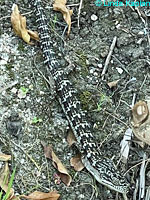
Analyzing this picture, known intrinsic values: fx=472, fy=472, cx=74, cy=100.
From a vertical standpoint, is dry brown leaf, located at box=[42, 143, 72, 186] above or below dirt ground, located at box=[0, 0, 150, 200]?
below

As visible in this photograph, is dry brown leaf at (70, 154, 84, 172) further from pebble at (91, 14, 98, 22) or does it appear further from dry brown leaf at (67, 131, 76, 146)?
pebble at (91, 14, 98, 22)

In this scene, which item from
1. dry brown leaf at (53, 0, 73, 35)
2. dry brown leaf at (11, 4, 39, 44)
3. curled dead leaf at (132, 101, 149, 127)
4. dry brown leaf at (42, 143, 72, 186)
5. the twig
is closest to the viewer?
curled dead leaf at (132, 101, 149, 127)

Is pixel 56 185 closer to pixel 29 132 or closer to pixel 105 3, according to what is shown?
pixel 29 132

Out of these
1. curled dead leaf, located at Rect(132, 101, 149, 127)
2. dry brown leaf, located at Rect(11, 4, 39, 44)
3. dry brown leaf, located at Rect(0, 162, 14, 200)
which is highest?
dry brown leaf, located at Rect(11, 4, 39, 44)

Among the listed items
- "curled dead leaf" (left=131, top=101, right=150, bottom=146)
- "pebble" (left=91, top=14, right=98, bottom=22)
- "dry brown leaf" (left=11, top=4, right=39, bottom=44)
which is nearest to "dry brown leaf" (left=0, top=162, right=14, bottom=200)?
"curled dead leaf" (left=131, top=101, right=150, bottom=146)

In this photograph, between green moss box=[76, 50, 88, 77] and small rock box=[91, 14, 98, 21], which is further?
small rock box=[91, 14, 98, 21]

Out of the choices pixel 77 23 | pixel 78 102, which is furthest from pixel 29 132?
pixel 77 23
